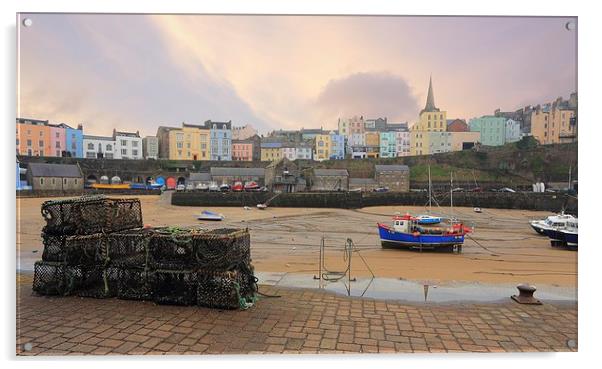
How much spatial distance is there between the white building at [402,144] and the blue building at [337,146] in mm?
7098

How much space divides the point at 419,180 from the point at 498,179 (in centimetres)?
932

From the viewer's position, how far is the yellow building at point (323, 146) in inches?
1797

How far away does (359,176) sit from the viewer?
38.2 meters

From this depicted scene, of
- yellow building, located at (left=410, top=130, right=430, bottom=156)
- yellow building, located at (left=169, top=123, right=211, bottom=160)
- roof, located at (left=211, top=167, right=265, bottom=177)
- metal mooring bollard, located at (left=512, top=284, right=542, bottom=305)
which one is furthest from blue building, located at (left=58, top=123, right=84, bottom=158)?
yellow building, located at (left=410, top=130, right=430, bottom=156)

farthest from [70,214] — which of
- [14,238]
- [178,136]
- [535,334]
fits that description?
[178,136]

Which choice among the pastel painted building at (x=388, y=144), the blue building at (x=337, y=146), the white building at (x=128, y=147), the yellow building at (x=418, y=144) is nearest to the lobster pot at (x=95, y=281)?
the yellow building at (x=418, y=144)

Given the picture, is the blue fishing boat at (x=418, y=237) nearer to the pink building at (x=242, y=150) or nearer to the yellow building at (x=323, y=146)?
the yellow building at (x=323, y=146)

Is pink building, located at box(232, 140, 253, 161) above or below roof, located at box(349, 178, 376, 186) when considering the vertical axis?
above

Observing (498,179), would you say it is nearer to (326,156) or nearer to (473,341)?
(326,156)

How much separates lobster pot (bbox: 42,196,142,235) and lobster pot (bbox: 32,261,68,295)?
1.01 feet

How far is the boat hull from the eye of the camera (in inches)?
380

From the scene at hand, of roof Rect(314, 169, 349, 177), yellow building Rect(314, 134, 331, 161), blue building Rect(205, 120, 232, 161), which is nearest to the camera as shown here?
roof Rect(314, 169, 349, 177)

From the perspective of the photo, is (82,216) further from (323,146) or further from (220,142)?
(323,146)

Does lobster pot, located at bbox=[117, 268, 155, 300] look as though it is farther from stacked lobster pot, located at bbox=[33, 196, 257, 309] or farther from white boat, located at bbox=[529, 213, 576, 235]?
white boat, located at bbox=[529, 213, 576, 235]
